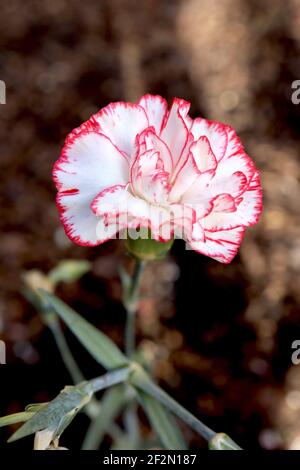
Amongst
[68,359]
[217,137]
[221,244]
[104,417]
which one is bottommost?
[104,417]

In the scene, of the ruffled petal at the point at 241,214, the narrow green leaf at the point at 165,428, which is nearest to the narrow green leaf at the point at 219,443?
the narrow green leaf at the point at 165,428

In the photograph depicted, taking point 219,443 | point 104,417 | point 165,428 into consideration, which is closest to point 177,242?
point 104,417

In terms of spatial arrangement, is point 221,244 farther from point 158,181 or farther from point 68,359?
point 68,359

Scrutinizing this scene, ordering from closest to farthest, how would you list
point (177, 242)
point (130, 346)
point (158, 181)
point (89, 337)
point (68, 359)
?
1. point (158, 181)
2. point (89, 337)
3. point (130, 346)
4. point (68, 359)
5. point (177, 242)

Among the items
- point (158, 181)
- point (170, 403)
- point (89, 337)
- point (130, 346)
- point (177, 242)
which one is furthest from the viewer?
point (177, 242)

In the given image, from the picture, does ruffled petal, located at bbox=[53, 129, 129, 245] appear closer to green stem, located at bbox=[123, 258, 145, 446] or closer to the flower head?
the flower head

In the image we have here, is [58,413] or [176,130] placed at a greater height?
[176,130]
